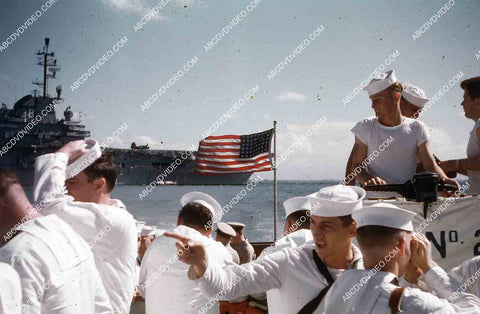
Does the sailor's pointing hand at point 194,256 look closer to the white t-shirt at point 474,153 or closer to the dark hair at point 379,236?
the dark hair at point 379,236

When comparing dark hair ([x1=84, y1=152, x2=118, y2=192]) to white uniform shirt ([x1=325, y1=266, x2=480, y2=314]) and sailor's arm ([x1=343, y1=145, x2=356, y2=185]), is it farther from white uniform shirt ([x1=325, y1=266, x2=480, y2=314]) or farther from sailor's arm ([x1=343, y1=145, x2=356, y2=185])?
sailor's arm ([x1=343, y1=145, x2=356, y2=185])

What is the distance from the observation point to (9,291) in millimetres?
1671

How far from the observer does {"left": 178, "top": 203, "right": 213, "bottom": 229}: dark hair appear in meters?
3.65

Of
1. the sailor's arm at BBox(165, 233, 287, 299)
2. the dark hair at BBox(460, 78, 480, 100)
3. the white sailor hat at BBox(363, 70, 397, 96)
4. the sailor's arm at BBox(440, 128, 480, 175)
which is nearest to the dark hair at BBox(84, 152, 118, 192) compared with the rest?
the sailor's arm at BBox(165, 233, 287, 299)

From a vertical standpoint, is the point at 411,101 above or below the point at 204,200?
above

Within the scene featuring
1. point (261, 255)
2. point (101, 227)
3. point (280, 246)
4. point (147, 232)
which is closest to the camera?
point (101, 227)

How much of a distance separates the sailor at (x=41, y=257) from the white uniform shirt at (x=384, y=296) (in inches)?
47.3

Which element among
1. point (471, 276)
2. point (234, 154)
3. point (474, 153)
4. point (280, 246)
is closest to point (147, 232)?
point (280, 246)

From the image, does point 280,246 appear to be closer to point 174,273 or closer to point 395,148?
point 174,273

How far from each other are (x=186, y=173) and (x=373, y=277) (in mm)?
82357

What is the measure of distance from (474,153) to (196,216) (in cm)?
263

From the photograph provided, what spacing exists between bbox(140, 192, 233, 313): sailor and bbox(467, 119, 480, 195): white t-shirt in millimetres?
2491

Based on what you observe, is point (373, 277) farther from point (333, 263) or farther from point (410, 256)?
point (333, 263)

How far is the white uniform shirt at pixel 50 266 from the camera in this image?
1.75m
